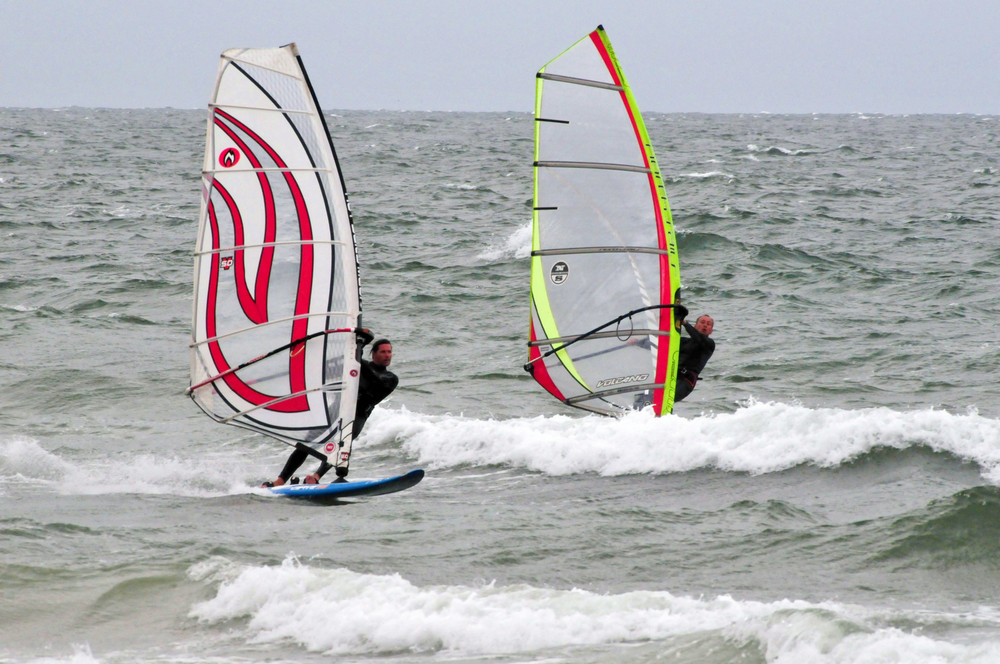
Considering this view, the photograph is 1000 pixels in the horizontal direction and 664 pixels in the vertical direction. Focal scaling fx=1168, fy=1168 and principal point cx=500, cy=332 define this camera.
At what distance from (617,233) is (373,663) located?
4.45m

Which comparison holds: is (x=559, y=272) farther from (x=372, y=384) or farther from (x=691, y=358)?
(x=372, y=384)

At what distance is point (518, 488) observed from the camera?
8.95m

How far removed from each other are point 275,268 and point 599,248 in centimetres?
257

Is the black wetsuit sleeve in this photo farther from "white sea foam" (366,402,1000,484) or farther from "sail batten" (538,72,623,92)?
"sail batten" (538,72,623,92)

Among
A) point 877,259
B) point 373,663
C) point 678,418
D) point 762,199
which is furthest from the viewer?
point 762,199

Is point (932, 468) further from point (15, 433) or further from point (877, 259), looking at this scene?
point (877, 259)

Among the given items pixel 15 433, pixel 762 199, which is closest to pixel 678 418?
pixel 15 433

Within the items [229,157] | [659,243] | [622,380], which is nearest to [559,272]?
[659,243]

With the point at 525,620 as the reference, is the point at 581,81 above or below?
above

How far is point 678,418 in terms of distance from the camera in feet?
33.0

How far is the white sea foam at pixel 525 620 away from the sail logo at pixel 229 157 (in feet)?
9.33

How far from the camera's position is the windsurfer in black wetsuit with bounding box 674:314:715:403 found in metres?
9.37

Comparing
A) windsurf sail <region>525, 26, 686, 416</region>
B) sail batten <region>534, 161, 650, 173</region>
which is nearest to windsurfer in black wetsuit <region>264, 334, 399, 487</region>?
windsurf sail <region>525, 26, 686, 416</region>

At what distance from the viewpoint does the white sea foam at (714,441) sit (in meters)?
9.44
